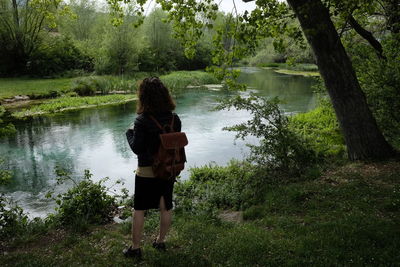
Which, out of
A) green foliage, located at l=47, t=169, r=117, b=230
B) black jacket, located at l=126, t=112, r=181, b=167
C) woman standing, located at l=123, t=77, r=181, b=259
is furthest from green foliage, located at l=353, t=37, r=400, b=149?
green foliage, located at l=47, t=169, r=117, b=230

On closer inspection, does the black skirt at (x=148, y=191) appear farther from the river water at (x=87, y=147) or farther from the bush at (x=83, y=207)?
the river water at (x=87, y=147)

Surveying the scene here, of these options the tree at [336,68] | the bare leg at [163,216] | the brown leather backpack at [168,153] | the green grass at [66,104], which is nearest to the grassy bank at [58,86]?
the green grass at [66,104]

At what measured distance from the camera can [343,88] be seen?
6641mm

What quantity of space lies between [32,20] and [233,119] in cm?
2705

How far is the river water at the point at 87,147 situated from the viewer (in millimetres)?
9611

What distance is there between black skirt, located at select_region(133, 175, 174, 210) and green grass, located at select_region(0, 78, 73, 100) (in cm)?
2427

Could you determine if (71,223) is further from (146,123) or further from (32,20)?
(32,20)

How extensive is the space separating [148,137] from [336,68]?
4.42 meters

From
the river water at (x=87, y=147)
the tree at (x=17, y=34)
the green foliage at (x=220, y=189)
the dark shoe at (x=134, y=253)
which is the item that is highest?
the tree at (x=17, y=34)

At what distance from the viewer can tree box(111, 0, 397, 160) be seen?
6180 millimetres

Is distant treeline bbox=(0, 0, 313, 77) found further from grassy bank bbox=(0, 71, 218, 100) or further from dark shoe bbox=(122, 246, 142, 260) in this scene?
dark shoe bbox=(122, 246, 142, 260)

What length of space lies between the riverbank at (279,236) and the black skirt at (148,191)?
2.21ft

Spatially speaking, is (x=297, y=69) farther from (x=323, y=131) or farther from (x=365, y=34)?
(x=365, y=34)

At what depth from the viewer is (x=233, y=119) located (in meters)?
18.3
